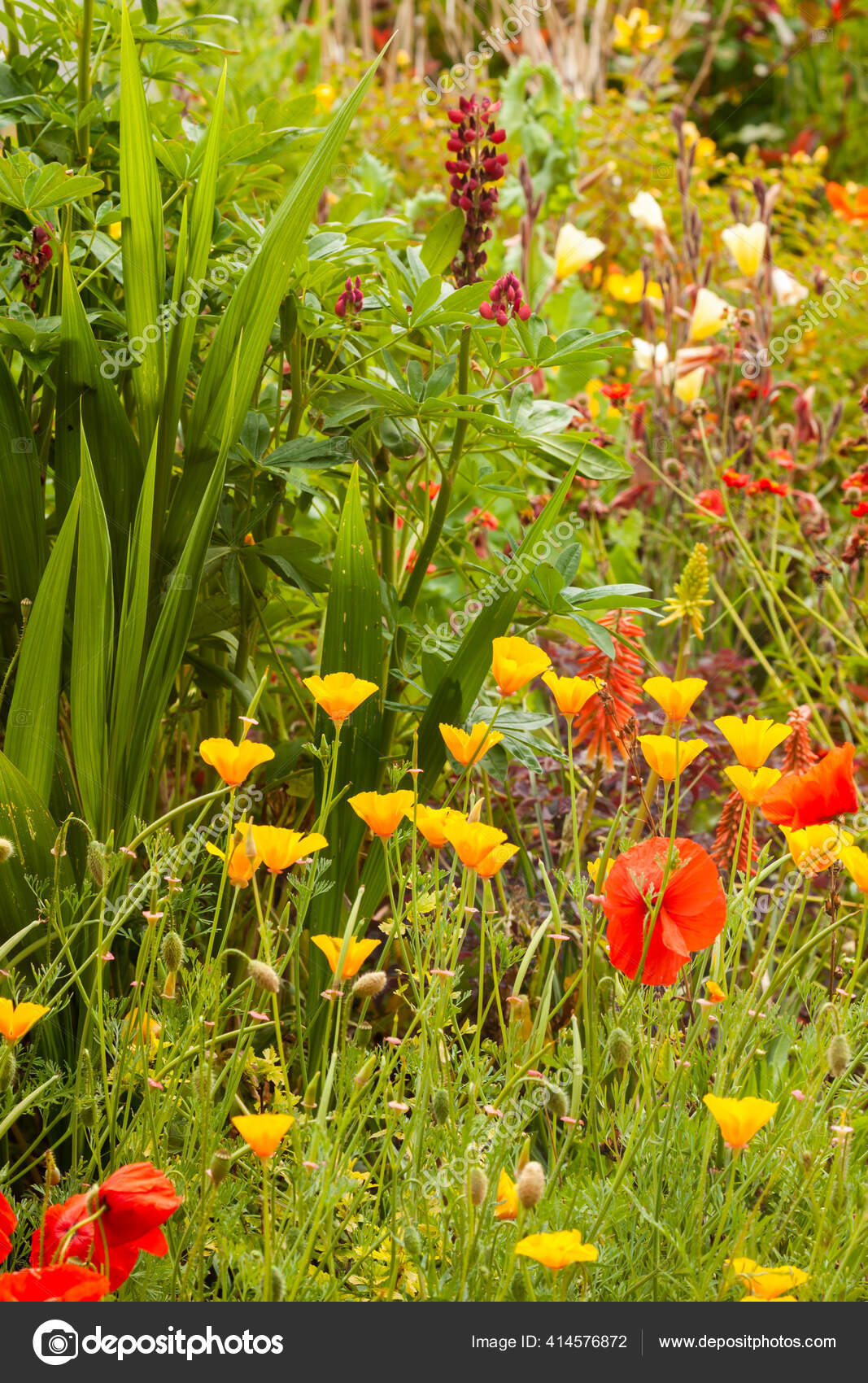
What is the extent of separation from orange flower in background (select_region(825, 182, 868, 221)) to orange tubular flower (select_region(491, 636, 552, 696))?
3.34 m

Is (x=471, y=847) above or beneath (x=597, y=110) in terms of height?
beneath

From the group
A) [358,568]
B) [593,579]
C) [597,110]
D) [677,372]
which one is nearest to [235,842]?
[358,568]

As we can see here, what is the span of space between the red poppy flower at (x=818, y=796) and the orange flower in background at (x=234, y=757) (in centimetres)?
45

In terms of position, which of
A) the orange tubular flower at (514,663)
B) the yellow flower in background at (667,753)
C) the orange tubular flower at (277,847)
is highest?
the orange tubular flower at (514,663)

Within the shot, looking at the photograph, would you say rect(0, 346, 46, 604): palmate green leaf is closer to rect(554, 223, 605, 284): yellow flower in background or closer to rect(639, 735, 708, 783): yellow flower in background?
rect(639, 735, 708, 783): yellow flower in background

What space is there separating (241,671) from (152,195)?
1.60 feet

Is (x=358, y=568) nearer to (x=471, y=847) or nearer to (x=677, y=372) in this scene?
(x=471, y=847)

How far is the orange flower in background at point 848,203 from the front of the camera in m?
3.69

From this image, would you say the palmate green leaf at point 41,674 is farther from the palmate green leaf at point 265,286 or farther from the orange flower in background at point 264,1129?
the orange flower in background at point 264,1129

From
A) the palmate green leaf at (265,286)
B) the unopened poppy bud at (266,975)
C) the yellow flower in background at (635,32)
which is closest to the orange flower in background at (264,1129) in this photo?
the unopened poppy bud at (266,975)

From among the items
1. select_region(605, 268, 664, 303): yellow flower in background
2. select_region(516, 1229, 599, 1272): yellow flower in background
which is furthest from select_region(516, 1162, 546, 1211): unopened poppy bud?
select_region(605, 268, 664, 303): yellow flower in background

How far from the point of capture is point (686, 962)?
91cm

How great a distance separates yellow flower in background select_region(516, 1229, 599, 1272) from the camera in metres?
0.63
